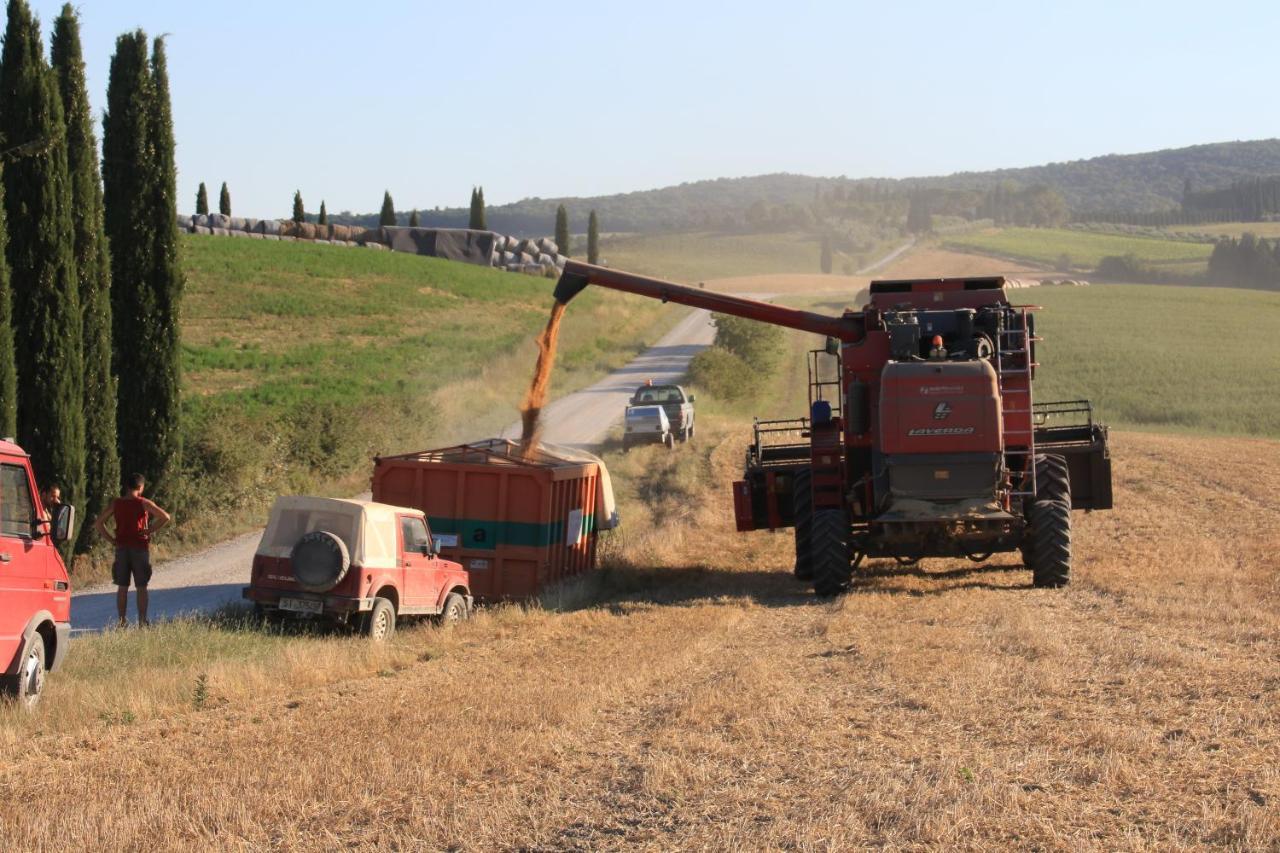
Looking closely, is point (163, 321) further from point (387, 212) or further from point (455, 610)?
point (387, 212)

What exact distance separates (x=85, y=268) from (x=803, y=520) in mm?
11655

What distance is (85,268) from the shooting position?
21531 millimetres

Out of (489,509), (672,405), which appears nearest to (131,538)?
(489,509)

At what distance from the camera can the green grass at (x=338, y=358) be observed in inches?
1177

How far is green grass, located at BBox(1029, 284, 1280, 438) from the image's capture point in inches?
1911

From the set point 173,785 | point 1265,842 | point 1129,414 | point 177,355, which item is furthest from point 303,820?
point 1129,414

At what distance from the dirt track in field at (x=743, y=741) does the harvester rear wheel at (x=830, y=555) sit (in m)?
1.19

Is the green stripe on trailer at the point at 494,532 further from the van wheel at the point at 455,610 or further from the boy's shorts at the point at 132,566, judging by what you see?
the boy's shorts at the point at 132,566

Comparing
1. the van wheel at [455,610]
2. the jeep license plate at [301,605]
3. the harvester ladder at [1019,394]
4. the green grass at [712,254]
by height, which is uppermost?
the green grass at [712,254]

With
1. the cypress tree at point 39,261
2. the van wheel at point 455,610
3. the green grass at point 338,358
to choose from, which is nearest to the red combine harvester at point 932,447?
the van wheel at point 455,610

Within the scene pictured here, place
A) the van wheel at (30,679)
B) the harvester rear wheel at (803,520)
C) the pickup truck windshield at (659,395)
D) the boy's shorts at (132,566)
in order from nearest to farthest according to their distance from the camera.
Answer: the van wheel at (30,679)
the boy's shorts at (132,566)
the harvester rear wheel at (803,520)
the pickup truck windshield at (659,395)

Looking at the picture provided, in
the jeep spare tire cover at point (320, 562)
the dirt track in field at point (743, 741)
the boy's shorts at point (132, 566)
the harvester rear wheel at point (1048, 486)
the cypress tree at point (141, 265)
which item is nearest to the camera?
the dirt track in field at point (743, 741)

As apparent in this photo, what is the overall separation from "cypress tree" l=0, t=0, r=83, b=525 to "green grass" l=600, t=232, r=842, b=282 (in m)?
94.4

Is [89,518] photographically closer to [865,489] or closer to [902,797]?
[865,489]
